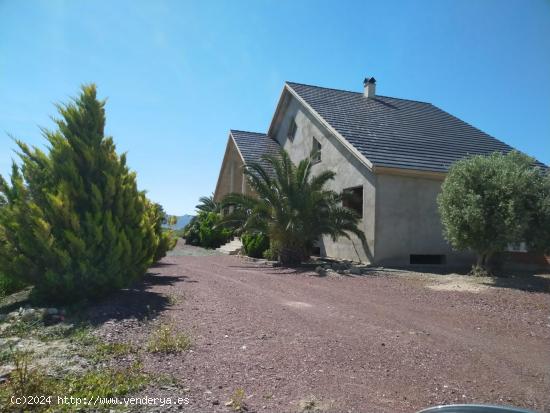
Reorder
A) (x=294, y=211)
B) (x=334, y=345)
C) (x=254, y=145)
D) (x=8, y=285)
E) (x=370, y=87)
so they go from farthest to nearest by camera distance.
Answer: (x=254, y=145), (x=370, y=87), (x=294, y=211), (x=8, y=285), (x=334, y=345)

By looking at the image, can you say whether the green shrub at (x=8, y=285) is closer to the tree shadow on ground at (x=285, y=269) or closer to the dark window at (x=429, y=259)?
the tree shadow on ground at (x=285, y=269)

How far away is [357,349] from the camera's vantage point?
4801 mm

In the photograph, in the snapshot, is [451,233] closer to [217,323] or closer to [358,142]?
[358,142]

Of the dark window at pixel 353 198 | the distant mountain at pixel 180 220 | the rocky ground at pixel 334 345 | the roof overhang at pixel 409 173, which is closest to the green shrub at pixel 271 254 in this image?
the dark window at pixel 353 198

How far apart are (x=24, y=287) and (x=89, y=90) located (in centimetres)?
470

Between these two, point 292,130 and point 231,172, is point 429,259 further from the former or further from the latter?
point 231,172

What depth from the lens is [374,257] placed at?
554 inches

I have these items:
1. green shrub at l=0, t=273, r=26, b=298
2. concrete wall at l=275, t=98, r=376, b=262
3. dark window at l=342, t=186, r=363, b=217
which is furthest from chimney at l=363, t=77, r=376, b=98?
green shrub at l=0, t=273, r=26, b=298

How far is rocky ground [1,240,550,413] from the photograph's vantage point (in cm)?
356

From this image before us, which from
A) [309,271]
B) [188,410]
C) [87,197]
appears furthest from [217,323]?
[309,271]

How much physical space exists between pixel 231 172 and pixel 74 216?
2201 centimetres

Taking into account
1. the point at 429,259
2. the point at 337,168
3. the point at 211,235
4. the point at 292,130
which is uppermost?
the point at 292,130

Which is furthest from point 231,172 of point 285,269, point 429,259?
point 429,259

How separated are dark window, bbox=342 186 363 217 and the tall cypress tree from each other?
8.82m
